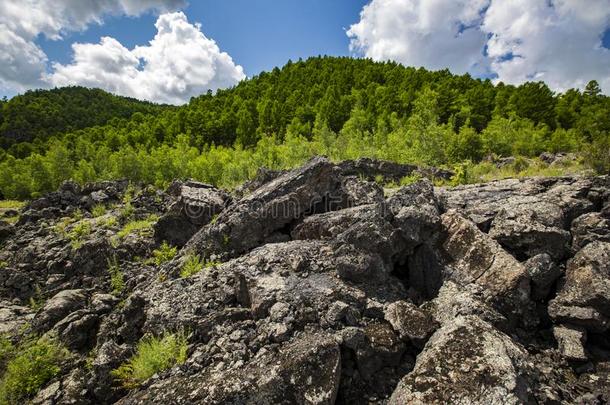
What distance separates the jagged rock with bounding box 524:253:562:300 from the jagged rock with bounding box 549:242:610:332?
0.24 meters

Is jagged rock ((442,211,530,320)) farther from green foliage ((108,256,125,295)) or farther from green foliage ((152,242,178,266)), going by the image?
green foliage ((108,256,125,295))

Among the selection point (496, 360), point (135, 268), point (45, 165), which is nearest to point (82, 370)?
point (135, 268)

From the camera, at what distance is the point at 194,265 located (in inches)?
341

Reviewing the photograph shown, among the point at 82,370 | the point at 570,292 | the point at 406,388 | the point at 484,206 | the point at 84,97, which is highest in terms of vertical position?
the point at 84,97

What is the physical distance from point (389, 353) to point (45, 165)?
51.4 meters

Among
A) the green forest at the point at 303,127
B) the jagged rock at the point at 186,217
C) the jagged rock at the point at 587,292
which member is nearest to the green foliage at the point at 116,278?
the jagged rock at the point at 186,217

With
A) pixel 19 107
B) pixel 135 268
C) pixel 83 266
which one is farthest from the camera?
pixel 19 107

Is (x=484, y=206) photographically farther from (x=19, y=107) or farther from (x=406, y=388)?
(x=19, y=107)

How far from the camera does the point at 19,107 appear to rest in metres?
99.6

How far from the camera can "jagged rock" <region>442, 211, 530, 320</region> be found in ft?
21.6

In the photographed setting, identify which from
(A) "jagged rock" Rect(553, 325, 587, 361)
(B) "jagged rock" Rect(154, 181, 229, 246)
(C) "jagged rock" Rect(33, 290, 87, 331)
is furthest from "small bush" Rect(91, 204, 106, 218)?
(A) "jagged rock" Rect(553, 325, 587, 361)

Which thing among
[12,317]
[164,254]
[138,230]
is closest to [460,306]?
[164,254]

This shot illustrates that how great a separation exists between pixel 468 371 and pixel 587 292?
3.69 meters

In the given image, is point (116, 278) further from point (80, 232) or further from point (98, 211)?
point (98, 211)
